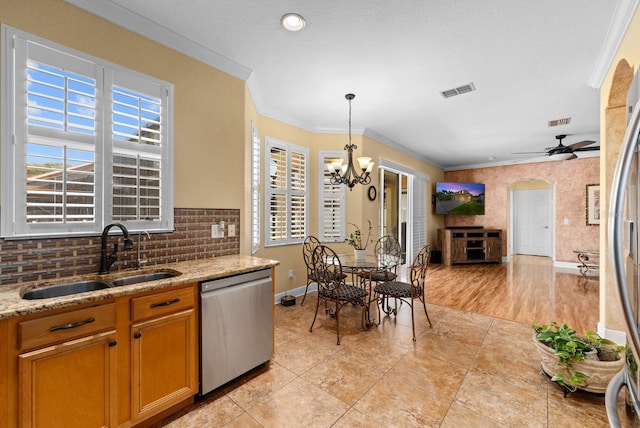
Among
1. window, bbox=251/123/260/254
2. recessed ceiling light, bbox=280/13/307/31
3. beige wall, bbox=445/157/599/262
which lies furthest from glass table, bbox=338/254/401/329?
beige wall, bbox=445/157/599/262

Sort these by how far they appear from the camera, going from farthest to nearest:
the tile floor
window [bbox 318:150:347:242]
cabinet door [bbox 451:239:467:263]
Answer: cabinet door [bbox 451:239:467:263] → window [bbox 318:150:347:242] → the tile floor

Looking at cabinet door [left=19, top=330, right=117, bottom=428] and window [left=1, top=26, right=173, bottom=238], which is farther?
window [left=1, top=26, right=173, bottom=238]

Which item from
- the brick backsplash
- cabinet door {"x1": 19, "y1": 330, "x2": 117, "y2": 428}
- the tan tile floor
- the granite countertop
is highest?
the brick backsplash

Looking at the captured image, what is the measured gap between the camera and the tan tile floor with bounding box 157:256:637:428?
1.74m

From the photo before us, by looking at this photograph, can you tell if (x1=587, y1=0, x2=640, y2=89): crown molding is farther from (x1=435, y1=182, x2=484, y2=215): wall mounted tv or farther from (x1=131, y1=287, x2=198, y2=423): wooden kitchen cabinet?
(x1=435, y1=182, x2=484, y2=215): wall mounted tv

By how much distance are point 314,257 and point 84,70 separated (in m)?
2.49

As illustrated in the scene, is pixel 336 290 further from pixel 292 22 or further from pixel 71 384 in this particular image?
pixel 292 22

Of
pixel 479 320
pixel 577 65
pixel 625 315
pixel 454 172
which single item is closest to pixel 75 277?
pixel 625 315

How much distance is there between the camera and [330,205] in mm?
4562

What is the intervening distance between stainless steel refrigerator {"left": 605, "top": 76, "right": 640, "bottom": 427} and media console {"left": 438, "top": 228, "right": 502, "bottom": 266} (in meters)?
6.44

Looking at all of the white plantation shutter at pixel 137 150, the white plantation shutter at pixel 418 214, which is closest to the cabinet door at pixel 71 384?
the white plantation shutter at pixel 137 150

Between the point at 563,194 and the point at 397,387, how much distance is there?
23.6 ft

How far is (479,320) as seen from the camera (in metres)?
3.32

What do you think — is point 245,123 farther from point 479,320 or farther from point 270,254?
point 479,320
